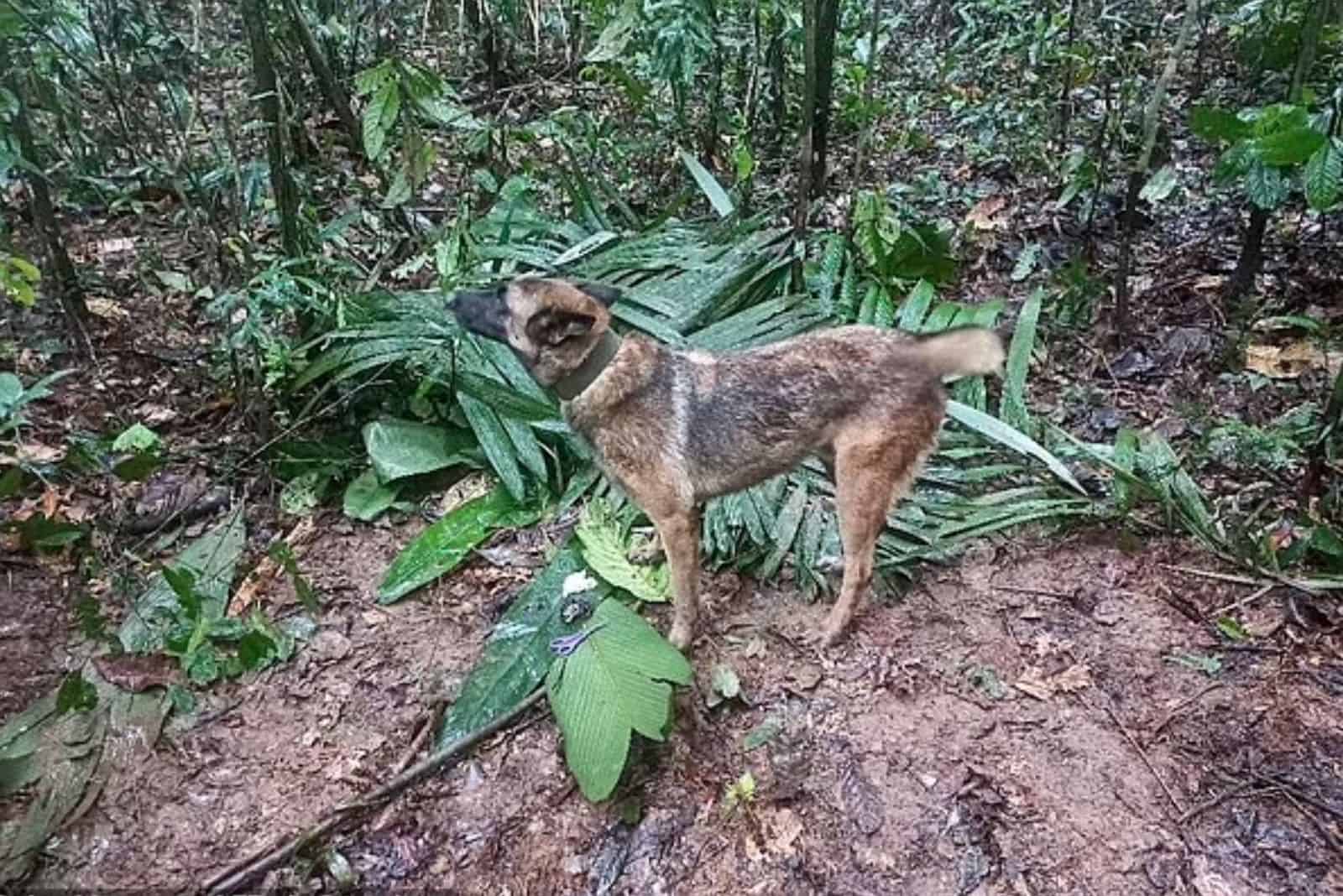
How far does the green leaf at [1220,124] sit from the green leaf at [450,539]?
351 cm

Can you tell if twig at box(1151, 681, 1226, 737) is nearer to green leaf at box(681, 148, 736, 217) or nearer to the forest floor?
the forest floor

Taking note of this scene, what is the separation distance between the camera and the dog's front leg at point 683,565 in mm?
3906

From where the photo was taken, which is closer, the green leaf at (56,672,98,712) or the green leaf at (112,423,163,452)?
the green leaf at (56,672,98,712)

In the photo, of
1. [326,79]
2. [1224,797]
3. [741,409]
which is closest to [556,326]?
[741,409]

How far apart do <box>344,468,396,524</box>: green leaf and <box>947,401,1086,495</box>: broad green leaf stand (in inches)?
101

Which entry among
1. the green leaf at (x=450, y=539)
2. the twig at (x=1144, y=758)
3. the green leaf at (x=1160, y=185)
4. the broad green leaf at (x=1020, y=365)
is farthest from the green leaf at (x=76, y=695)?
the green leaf at (x=1160, y=185)

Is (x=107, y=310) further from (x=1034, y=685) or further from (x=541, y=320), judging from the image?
(x=1034, y=685)

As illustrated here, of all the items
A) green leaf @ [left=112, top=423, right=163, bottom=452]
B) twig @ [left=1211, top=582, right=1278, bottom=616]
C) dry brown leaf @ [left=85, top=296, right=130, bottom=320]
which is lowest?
twig @ [left=1211, top=582, right=1278, bottom=616]

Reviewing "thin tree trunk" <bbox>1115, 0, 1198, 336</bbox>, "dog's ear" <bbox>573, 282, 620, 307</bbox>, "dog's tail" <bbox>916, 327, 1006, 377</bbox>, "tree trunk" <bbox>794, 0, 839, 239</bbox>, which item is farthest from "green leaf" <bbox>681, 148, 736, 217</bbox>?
"dog's tail" <bbox>916, 327, 1006, 377</bbox>

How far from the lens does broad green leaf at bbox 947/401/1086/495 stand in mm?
4586

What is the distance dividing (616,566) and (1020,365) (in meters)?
2.32

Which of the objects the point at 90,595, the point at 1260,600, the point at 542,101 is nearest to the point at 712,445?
the point at 1260,600

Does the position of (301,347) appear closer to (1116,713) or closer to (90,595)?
(90,595)

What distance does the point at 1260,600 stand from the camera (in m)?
4.07
